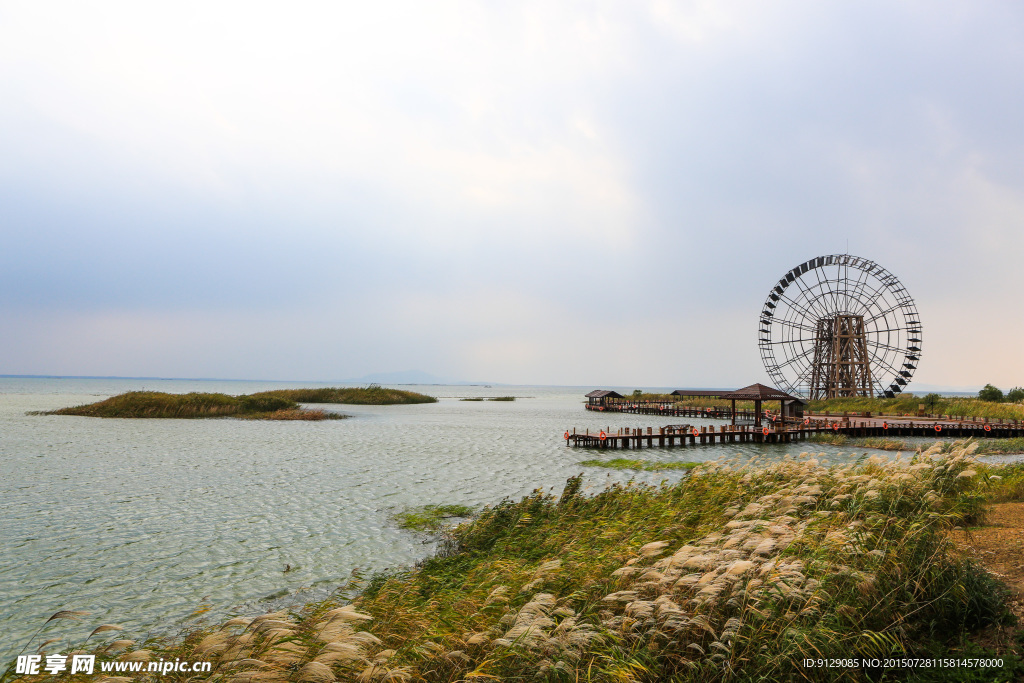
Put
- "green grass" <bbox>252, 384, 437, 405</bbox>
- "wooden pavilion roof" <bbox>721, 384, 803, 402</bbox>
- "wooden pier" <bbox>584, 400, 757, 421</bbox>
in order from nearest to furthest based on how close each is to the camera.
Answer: "wooden pavilion roof" <bbox>721, 384, 803, 402</bbox>
"wooden pier" <bbox>584, 400, 757, 421</bbox>
"green grass" <bbox>252, 384, 437, 405</bbox>

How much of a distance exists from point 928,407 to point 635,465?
146ft

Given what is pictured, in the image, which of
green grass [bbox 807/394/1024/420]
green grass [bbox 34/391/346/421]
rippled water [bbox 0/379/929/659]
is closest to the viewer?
rippled water [bbox 0/379/929/659]

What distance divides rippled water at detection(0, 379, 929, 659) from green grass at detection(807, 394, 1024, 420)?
82.4 feet

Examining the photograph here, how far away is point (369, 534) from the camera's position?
1481 cm

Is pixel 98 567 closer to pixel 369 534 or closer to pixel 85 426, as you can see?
pixel 369 534

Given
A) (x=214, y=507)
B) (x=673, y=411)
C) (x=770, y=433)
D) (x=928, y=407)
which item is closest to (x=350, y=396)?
(x=673, y=411)

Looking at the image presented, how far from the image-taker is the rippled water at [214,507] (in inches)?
417

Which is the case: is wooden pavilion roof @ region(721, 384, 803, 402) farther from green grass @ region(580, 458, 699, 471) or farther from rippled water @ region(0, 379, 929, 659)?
green grass @ region(580, 458, 699, 471)

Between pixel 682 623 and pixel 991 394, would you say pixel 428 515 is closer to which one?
pixel 682 623

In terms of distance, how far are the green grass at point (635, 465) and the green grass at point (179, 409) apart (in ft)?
122

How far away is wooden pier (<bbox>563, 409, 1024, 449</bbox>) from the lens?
35.2m

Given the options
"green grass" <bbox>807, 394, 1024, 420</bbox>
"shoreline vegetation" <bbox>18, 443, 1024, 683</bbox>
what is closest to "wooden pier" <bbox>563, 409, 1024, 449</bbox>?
"green grass" <bbox>807, 394, 1024, 420</bbox>

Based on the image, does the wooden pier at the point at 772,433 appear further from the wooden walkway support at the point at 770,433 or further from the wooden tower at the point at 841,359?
the wooden tower at the point at 841,359

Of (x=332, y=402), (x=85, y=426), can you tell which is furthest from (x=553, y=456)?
(x=332, y=402)
